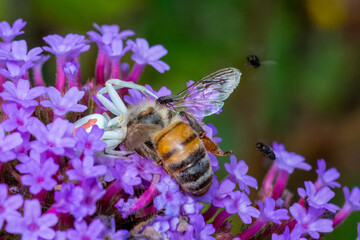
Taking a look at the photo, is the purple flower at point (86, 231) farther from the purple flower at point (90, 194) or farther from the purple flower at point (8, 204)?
the purple flower at point (8, 204)

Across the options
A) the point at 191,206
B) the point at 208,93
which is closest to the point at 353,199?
the point at 208,93

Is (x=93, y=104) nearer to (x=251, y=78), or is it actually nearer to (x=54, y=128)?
(x=54, y=128)

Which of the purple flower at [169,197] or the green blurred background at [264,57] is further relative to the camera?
the green blurred background at [264,57]

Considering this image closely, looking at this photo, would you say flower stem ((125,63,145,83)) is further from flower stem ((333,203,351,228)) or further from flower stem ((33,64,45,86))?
flower stem ((333,203,351,228))

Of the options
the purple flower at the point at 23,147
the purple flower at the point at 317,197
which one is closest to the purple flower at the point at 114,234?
the purple flower at the point at 23,147

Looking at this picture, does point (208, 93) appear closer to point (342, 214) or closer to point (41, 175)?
point (41, 175)
